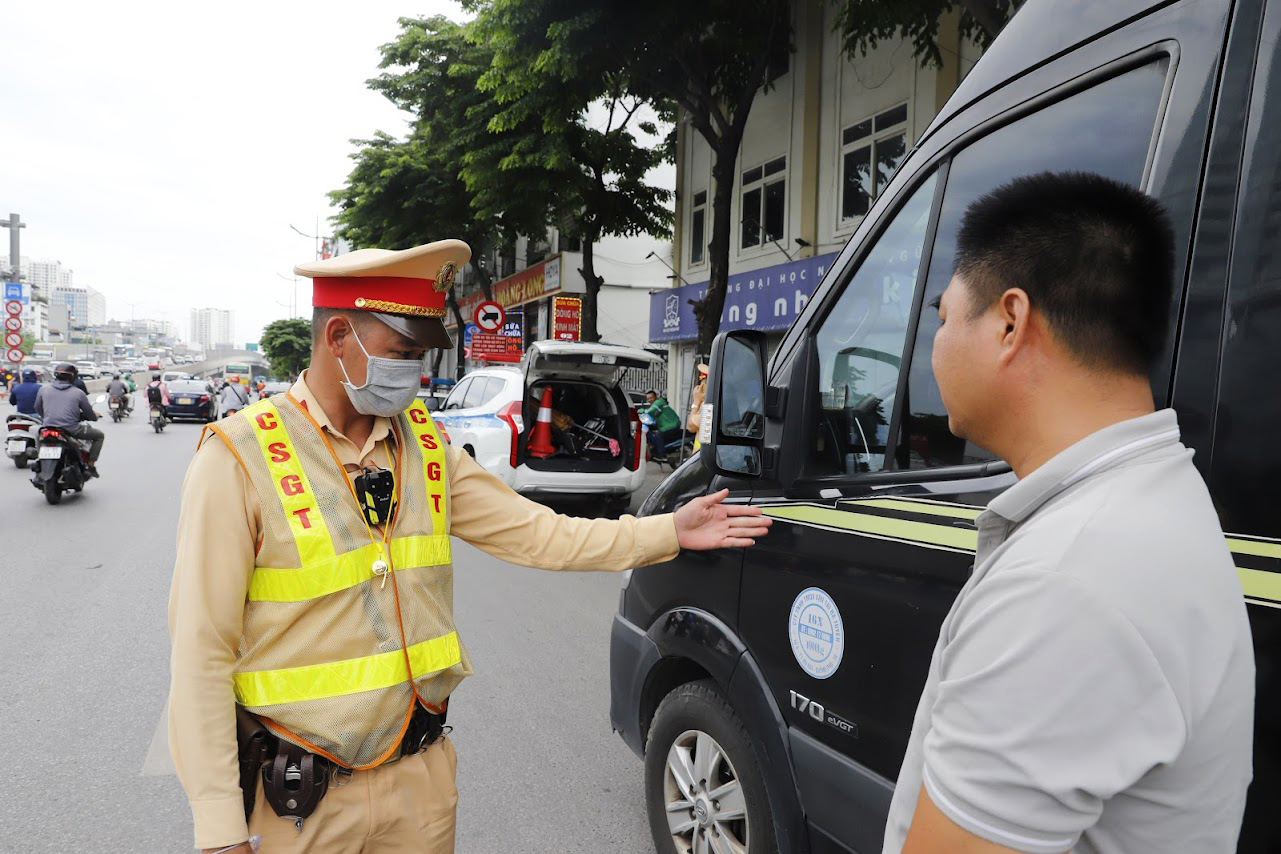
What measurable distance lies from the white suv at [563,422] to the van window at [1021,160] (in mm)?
6952

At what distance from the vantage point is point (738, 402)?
2.21 metres

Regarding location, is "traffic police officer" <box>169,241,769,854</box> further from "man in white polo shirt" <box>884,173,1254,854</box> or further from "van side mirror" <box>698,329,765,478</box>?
"man in white polo shirt" <box>884,173,1254,854</box>

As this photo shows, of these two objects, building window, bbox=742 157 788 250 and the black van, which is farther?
building window, bbox=742 157 788 250

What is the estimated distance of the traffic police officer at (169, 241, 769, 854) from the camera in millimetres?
1510

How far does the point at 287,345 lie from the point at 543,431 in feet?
221


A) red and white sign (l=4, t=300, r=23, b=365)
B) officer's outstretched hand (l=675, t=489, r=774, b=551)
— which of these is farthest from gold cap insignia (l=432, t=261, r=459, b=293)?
red and white sign (l=4, t=300, r=23, b=365)

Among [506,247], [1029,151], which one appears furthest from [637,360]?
[506,247]

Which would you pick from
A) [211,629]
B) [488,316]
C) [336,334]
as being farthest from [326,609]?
[488,316]

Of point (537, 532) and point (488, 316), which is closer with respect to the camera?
point (537, 532)

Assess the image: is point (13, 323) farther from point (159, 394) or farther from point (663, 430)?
point (663, 430)

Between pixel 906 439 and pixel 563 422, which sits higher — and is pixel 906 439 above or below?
above

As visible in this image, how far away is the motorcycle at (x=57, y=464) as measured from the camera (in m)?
9.66

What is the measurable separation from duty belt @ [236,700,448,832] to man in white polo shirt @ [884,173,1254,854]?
1086 millimetres

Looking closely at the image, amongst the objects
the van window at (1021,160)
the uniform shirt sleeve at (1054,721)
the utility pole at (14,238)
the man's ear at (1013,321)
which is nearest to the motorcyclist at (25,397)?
the van window at (1021,160)
